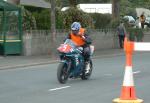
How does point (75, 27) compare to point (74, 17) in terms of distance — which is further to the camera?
point (74, 17)

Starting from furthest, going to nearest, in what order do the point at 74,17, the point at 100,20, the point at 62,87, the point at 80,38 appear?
the point at 100,20
the point at 74,17
the point at 80,38
the point at 62,87

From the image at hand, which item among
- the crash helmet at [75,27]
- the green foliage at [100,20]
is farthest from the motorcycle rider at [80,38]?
the green foliage at [100,20]

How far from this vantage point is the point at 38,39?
28.1 metres

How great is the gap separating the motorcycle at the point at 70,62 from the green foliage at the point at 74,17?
1541 centimetres

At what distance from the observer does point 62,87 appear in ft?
47.3

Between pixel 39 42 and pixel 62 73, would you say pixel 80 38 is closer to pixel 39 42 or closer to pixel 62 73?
pixel 62 73

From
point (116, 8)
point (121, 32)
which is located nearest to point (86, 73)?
point (121, 32)

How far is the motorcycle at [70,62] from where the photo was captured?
1521 cm

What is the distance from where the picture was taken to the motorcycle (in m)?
15.2

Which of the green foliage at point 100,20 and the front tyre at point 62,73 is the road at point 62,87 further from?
the green foliage at point 100,20

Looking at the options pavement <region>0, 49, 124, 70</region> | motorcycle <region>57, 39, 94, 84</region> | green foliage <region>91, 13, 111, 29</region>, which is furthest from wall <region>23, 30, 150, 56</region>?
motorcycle <region>57, 39, 94, 84</region>

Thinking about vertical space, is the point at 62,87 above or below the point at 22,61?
above

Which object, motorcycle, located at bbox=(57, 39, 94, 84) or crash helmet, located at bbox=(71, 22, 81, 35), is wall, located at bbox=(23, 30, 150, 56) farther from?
crash helmet, located at bbox=(71, 22, 81, 35)

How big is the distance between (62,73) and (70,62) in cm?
49
